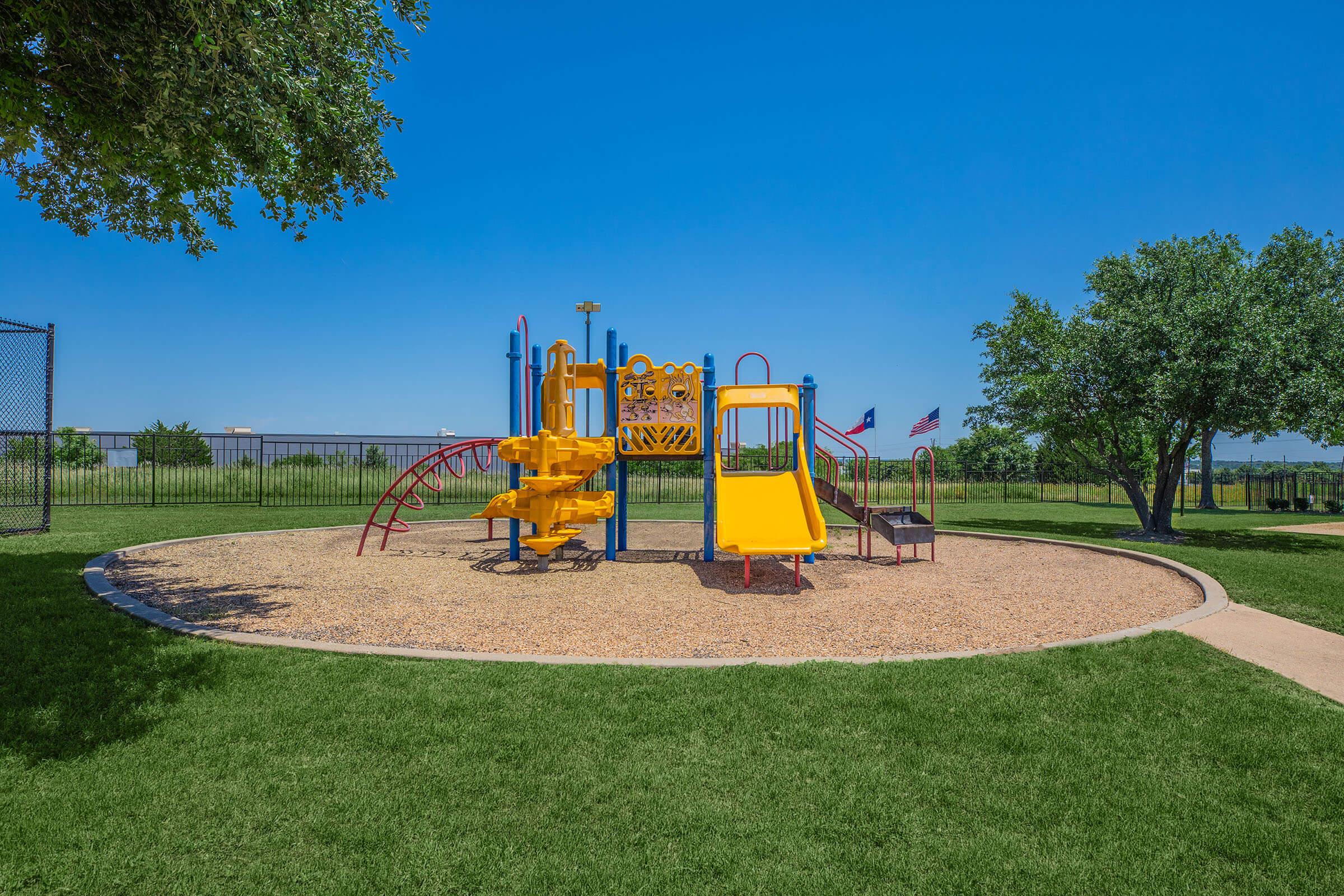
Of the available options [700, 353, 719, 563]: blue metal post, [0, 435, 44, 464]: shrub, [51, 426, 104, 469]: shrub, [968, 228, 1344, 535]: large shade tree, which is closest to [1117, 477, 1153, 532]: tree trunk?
[968, 228, 1344, 535]: large shade tree

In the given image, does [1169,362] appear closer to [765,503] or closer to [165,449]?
[765,503]

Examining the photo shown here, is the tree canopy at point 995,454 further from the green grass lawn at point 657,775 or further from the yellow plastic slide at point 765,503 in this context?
the green grass lawn at point 657,775

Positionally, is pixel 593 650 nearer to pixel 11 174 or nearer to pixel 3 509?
pixel 11 174

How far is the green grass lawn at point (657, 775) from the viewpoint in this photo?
236cm

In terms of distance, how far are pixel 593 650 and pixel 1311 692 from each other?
485cm

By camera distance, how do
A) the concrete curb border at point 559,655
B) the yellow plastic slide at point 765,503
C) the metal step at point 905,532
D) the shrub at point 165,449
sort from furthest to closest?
1. the shrub at point 165,449
2. the metal step at point 905,532
3. the yellow plastic slide at point 765,503
4. the concrete curb border at point 559,655

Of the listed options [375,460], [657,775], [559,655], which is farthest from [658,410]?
[375,460]

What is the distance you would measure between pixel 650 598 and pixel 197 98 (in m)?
5.98

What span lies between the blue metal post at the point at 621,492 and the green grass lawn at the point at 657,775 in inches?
230

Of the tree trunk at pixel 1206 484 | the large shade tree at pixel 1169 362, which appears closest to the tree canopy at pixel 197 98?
the large shade tree at pixel 1169 362

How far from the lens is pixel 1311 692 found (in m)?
4.12

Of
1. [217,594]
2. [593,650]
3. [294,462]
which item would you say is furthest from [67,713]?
[294,462]

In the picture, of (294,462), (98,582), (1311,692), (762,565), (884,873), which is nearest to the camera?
(884,873)

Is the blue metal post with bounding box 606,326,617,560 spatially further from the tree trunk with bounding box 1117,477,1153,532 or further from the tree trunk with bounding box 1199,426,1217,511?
the tree trunk with bounding box 1199,426,1217,511
